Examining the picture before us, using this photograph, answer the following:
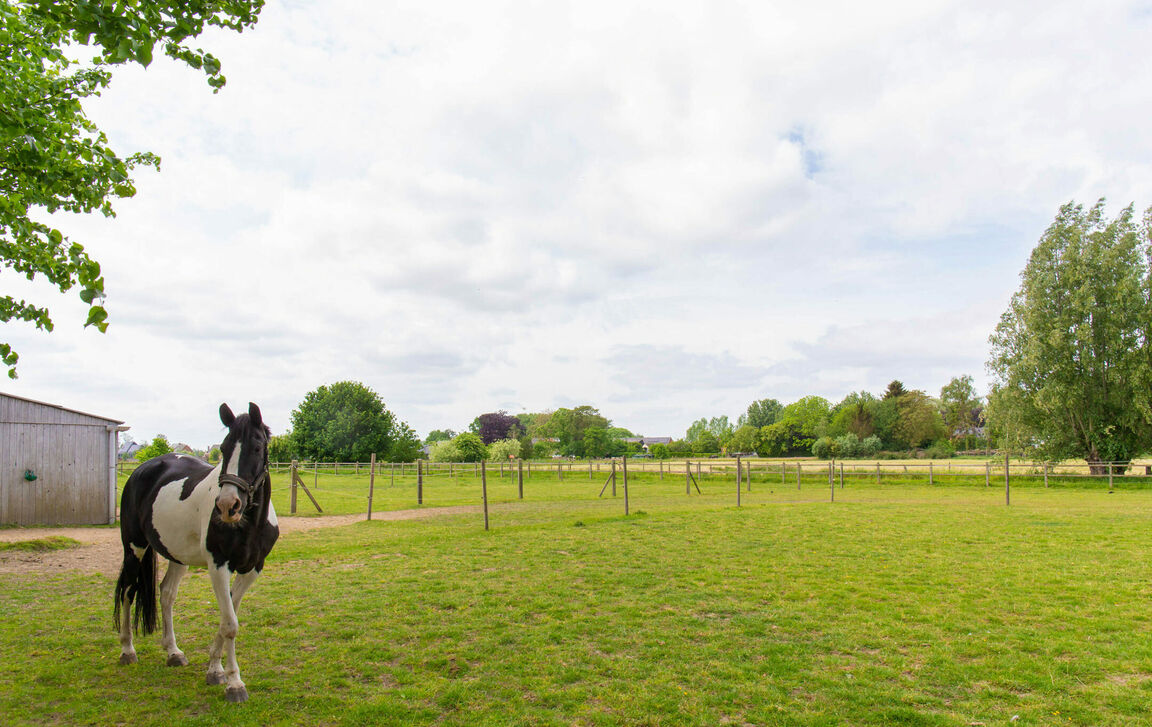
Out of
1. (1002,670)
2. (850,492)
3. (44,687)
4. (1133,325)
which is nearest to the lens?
(44,687)

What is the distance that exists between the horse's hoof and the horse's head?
1.18 m

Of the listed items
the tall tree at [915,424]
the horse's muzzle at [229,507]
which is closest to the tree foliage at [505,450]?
the horse's muzzle at [229,507]

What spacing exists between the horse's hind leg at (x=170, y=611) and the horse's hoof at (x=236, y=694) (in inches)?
41.8

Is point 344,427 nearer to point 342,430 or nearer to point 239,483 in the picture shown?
point 342,430

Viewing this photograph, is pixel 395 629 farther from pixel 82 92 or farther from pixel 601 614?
pixel 82 92

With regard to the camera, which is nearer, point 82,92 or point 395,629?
point 395,629

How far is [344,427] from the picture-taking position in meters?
51.4

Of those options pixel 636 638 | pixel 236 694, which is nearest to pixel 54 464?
pixel 236 694

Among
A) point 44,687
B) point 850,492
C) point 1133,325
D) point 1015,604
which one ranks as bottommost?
point 850,492

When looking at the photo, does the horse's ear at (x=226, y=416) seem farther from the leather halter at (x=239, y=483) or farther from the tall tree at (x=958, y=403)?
the tall tree at (x=958, y=403)

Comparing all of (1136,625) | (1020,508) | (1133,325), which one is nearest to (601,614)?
(1136,625)

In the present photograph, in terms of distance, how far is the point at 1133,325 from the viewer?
29562mm

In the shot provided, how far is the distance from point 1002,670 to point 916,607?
6.37 ft

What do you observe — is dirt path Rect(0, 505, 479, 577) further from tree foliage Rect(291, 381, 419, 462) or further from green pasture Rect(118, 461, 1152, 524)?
tree foliage Rect(291, 381, 419, 462)
